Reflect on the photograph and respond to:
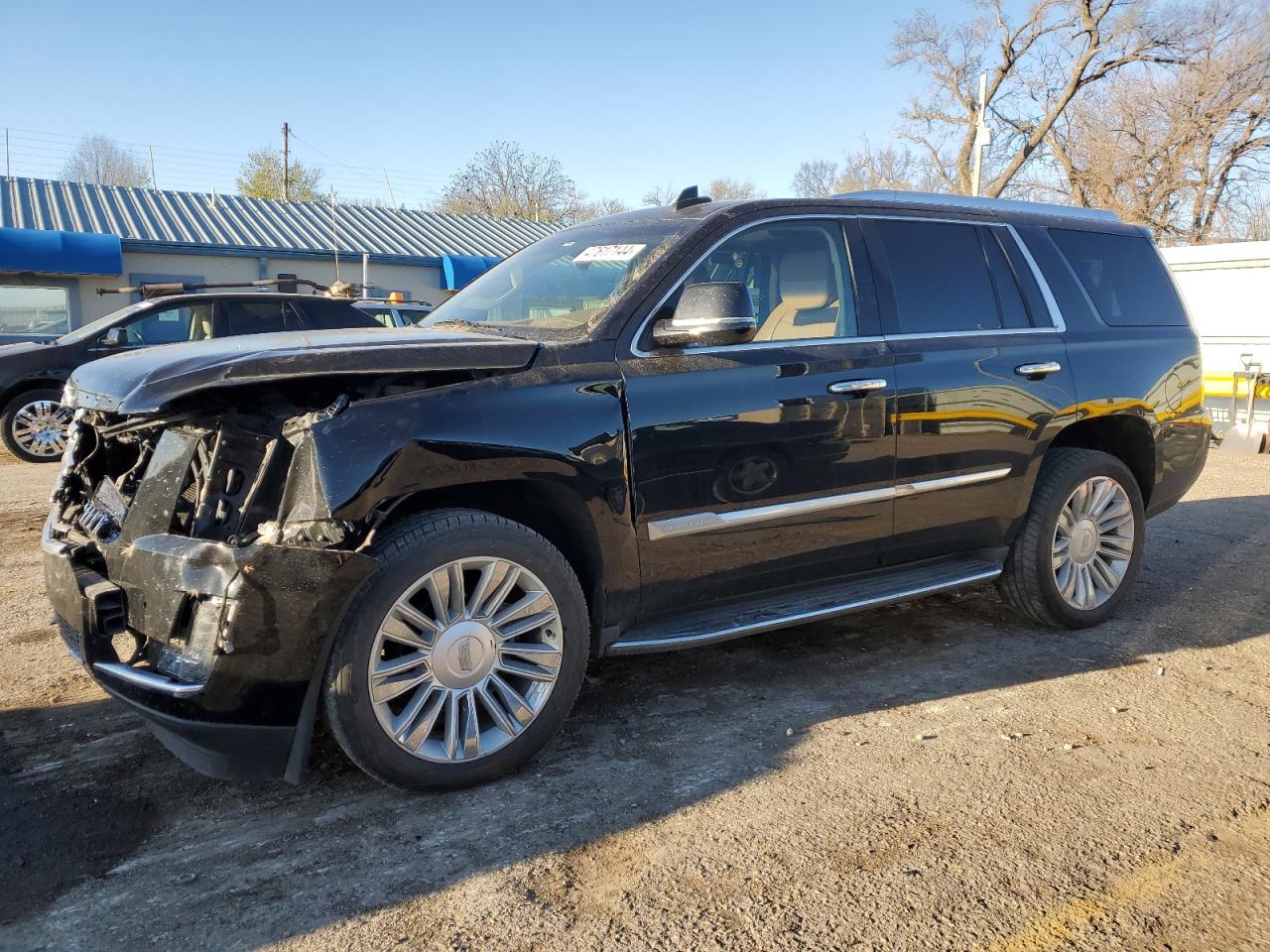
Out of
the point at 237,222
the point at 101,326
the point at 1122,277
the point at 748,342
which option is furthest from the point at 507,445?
the point at 237,222

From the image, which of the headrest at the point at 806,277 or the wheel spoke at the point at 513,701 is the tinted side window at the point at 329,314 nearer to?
the headrest at the point at 806,277

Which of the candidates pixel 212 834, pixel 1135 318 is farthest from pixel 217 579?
pixel 1135 318

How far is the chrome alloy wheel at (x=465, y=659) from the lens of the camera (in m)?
2.94

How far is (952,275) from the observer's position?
4.43 metres

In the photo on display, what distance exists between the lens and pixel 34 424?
34.3 ft

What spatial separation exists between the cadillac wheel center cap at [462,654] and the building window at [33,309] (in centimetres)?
1800

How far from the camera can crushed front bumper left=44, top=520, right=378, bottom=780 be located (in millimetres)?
2686

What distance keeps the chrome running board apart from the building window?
59.2ft

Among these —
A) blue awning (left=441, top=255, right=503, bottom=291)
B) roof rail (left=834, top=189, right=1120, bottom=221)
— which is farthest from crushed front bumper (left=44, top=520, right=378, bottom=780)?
blue awning (left=441, top=255, right=503, bottom=291)

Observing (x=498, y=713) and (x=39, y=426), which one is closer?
(x=498, y=713)

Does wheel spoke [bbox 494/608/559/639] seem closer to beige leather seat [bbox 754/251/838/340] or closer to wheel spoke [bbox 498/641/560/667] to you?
wheel spoke [bbox 498/641/560/667]

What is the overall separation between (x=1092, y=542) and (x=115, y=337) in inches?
388

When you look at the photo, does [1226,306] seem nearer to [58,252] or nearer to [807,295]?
[807,295]

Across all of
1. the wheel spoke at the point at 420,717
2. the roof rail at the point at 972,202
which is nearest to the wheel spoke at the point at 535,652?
the wheel spoke at the point at 420,717
